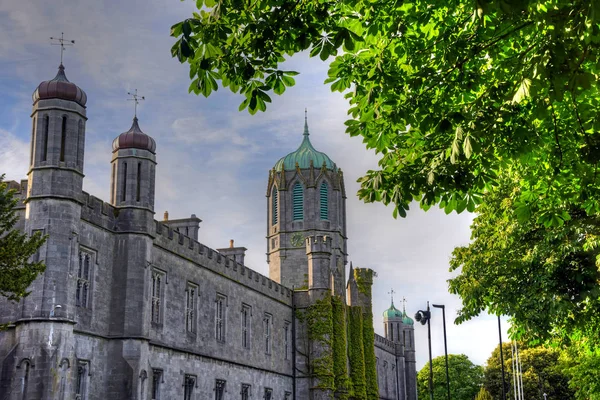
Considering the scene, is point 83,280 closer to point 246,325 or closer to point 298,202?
point 246,325

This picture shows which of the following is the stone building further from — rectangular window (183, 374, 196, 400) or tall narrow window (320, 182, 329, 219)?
tall narrow window (320, 182, 329, 219)

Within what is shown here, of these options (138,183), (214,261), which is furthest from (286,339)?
(138,183)

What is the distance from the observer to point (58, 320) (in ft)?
68.5

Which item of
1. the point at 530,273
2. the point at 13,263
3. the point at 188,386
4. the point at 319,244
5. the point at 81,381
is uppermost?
the point at 319,244

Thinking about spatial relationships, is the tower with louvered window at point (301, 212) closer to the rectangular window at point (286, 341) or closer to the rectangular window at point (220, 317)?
the rectangular window at point (286, 341)

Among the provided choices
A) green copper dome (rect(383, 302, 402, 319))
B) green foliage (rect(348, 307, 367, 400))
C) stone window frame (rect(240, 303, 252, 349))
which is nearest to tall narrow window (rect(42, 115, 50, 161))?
stone window frame (rect(240, 303, 252, 349))

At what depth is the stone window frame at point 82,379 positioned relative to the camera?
2226 cm

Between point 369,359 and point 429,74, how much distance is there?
39191 mm

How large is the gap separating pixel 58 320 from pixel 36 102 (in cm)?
675

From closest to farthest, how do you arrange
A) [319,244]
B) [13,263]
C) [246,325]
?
[13,263] → [246,325] → [319,244]

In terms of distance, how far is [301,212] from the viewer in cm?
5325

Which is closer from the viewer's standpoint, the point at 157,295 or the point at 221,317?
the point at 157,295

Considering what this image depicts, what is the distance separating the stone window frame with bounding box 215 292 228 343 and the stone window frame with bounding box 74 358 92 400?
10544mm

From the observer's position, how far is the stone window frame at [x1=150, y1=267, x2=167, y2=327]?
1069 inches
